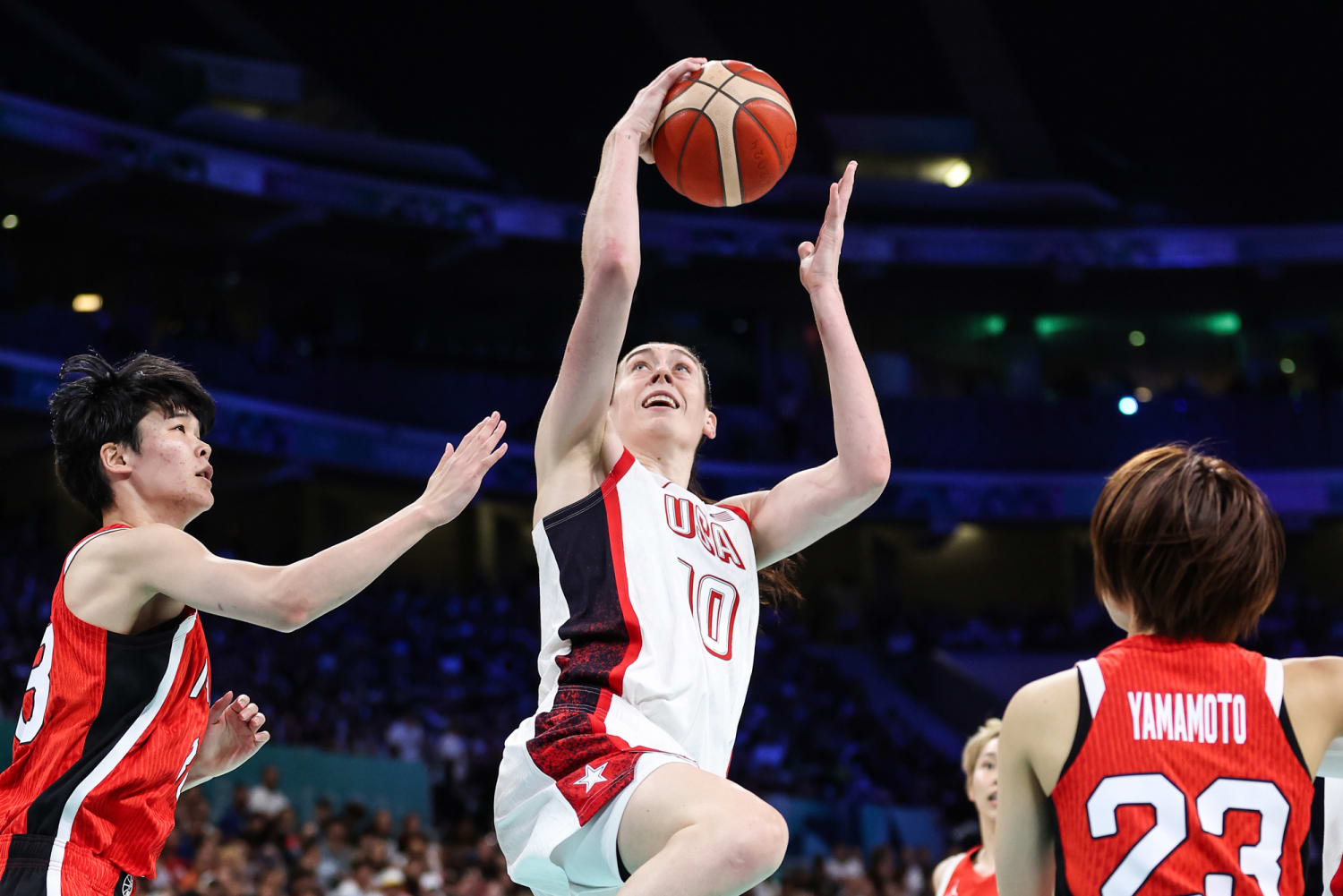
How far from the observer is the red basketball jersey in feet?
7.30

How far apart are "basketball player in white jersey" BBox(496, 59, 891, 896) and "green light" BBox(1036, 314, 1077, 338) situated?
24332mm

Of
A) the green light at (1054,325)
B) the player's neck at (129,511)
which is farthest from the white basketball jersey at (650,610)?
the green light at (1054,325)

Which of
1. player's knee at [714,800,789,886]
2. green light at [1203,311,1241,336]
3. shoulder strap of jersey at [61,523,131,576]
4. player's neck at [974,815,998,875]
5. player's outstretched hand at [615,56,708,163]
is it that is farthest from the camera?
green light at [1203,311,1241,336]

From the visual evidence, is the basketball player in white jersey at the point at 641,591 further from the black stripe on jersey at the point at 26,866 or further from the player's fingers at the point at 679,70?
the black stripe on jersey at the point at 26,866

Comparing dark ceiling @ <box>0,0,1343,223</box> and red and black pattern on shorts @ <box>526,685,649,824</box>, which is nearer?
red and black pattern on shorts @ <box>526,685,649,824</box>

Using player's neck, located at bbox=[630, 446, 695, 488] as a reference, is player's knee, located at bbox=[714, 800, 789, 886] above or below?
below

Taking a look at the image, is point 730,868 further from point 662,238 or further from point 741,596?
point 662,238

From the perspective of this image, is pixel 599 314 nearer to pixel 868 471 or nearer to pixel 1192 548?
pixel 868 471

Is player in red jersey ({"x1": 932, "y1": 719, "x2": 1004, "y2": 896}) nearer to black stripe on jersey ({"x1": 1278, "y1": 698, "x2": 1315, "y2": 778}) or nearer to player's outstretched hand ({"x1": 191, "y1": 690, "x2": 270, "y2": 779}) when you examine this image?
player's outstretched hand ({"x1": 191, "y1": 690, "x2": 270, "y2": 779})

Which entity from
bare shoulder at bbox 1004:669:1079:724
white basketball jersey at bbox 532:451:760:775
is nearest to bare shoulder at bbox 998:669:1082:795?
bare shoulder at bbox 1004:669:1079:724

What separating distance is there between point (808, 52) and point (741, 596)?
893 inches

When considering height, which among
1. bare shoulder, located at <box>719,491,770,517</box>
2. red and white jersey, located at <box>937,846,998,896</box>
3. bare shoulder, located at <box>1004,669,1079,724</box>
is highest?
bare shoulder, located at <box>719,491,770,517</box>

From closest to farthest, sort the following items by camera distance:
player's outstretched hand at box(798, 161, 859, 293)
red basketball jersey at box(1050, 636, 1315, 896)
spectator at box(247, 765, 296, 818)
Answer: red basketball jersey at box(1050, 636, 1315, 896), player's outstretched hand at box(798, 161, 859, 293), spectator at box(247, 765, 296, 818)

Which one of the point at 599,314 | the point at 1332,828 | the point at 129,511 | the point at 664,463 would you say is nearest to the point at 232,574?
the point at 129,511
